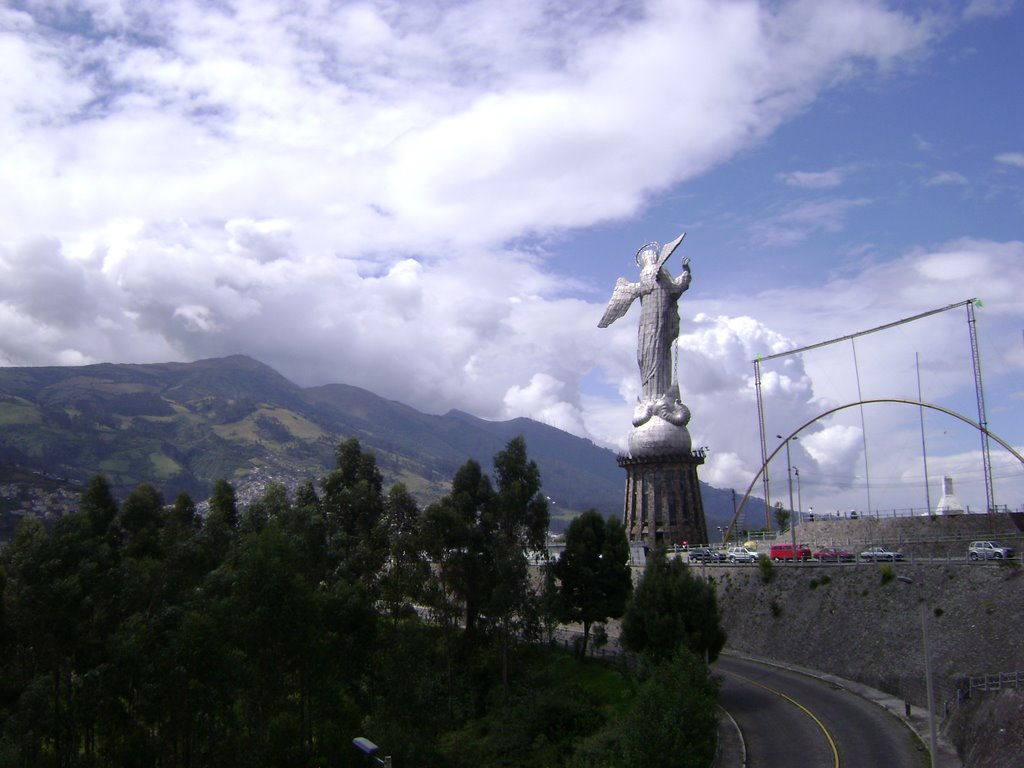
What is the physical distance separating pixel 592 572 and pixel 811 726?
67.3ft

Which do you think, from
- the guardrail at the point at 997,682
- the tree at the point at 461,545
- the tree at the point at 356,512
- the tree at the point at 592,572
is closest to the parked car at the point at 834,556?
the tree at the point at 592,572

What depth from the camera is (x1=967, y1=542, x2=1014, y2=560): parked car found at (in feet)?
165

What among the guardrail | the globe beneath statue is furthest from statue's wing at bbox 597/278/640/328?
the guardrail

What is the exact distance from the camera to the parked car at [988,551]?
50300 mm

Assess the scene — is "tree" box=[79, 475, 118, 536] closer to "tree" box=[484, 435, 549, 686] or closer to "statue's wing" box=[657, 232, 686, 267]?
"tree" box=[484, 435, 549, 686]

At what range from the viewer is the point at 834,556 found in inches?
2445

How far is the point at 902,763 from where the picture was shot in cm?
3591

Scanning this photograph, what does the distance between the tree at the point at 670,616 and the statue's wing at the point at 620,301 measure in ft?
177

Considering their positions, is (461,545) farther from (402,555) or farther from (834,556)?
(834,556)

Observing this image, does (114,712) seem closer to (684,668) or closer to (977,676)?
(684,668)

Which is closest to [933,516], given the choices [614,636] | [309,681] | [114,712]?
[614,636]

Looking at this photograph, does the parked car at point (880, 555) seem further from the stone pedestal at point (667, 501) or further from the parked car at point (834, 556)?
the stone pedestal at point (667, 501)

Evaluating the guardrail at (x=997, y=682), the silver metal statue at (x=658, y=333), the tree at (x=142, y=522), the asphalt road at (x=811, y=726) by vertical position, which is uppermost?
the silver metal statue at (x=658, y=333)

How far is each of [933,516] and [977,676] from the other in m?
26.7
